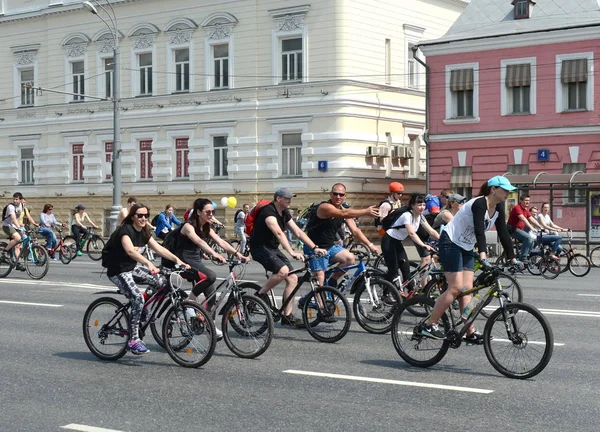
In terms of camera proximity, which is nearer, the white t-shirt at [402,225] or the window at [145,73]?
the white t-shirt at [402,225]

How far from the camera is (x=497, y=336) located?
9.52 m

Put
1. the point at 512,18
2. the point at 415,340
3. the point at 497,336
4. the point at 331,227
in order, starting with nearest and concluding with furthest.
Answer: the point at 497,336, the point at 415,340, the point at 331,227, the point at 512,18

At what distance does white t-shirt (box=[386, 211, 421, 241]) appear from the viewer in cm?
1383

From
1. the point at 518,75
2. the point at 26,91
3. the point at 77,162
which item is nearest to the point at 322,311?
the point at 518,75

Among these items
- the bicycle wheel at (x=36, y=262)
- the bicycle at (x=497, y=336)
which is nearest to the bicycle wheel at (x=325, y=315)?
the bicycle at (x=497, y=336)

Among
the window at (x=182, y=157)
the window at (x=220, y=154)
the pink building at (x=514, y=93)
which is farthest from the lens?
the window at (x=182, y=157)

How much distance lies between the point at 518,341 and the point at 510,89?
93.9ft

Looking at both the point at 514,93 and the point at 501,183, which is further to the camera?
the point at 514,93

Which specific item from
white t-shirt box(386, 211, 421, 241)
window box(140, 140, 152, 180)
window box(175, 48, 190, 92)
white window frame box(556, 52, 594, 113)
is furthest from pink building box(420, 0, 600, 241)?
white t-shirt box(386, 211, 421, 241)

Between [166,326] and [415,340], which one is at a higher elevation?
[166,326]

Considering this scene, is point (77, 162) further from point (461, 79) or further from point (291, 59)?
Answer: point (461, 79)

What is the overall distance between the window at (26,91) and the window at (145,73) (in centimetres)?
671

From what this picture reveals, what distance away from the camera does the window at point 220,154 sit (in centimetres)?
4247

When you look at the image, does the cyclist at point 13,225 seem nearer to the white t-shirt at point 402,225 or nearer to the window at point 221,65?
the white t-shirt at point 402,225
